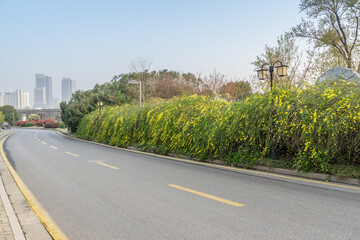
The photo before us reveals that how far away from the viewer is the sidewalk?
3.97 meters

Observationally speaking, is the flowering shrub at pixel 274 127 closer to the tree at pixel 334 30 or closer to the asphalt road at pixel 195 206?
the asphalt road at pixel 195 206

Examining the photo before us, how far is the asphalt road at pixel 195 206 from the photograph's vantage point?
397 centimetres

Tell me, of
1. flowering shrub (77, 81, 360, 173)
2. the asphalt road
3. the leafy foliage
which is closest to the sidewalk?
the asphalt road

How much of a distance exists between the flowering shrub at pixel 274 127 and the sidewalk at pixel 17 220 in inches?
242

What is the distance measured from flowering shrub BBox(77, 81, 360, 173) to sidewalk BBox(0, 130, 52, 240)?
6153 mm

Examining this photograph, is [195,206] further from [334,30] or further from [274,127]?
[334,30]

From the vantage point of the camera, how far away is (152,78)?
45.5 meters

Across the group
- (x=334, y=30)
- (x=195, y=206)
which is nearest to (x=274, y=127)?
(x=195, y=206)

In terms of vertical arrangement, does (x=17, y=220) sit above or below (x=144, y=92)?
below

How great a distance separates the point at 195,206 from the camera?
509 cm

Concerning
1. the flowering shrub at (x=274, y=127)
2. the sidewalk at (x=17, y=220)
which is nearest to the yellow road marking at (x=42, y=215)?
the sidewalk at (x=17, y=220)

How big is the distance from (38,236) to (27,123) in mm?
111505

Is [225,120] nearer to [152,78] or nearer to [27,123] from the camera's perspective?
[152,78]

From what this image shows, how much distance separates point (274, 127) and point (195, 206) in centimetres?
450
